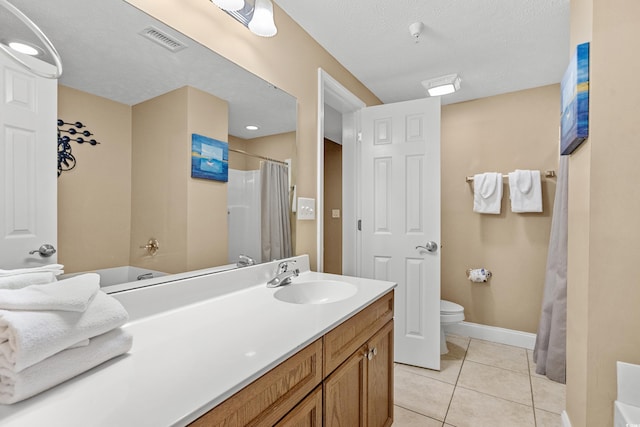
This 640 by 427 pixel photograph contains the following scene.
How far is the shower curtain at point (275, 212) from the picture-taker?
1605 mm

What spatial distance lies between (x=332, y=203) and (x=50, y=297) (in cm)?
333

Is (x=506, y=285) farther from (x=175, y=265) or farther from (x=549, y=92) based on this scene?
(x=175, y=265)

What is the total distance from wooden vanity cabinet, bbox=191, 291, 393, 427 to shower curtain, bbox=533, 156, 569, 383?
1.38m

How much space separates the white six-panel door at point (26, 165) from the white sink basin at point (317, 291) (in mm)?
898

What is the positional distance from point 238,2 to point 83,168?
34.2 inches

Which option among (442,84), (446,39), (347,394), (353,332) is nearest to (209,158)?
(353,332)

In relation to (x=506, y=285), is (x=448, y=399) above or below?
below

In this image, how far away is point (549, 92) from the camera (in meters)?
2.53

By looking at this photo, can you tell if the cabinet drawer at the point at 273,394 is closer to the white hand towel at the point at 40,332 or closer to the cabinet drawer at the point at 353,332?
the cabinet drawer at the point at 353,332

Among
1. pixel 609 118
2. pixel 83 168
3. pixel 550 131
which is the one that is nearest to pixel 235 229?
pixel 83 168

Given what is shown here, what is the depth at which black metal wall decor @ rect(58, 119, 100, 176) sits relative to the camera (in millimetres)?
863

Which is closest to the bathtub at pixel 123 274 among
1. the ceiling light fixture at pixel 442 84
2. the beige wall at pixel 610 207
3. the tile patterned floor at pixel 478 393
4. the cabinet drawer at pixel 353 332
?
the cabinet drawer at pixel 353 332

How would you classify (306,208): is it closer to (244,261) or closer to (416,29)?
(244,261)

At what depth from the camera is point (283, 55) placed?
1703 mm
